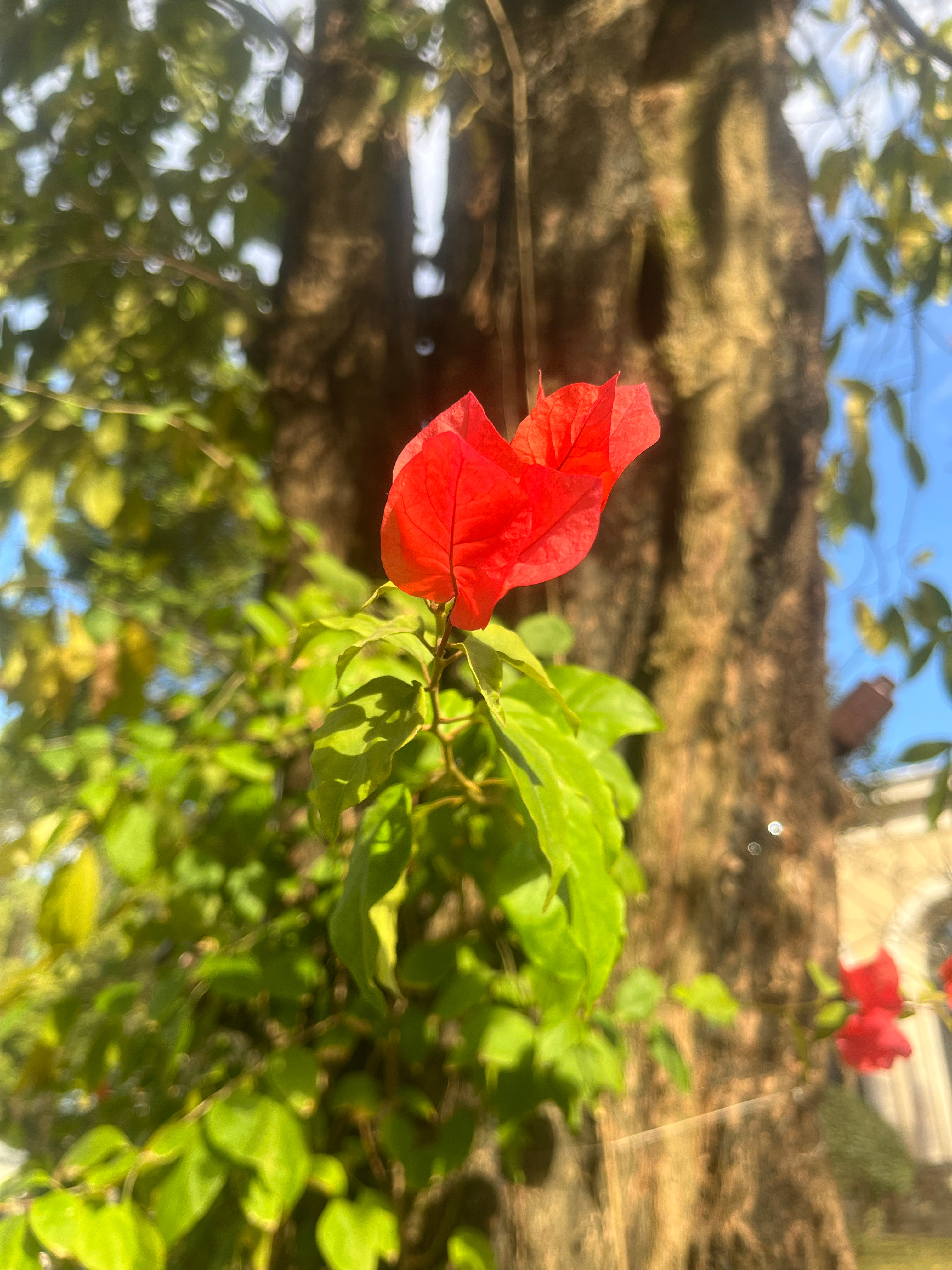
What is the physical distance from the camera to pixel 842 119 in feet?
4.61

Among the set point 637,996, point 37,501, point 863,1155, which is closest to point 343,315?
point 37,501

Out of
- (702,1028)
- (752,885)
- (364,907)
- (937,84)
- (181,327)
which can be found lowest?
(702,1028)

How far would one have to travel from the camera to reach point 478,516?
→ 189 millimetres

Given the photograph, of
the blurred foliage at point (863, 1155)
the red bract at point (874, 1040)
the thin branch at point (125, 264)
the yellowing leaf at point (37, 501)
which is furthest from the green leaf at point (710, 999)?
the blurred foliage at point (863, 1155)

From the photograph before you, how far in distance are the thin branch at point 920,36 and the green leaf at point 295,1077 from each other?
1442mm

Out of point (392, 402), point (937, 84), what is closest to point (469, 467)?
point (392, 402)

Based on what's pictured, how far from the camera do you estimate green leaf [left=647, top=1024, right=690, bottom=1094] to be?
0.59 m

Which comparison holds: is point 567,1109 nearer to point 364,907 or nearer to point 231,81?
point 364,907

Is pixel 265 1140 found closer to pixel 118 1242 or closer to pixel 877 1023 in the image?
pixel 118 1242

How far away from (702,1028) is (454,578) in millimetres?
685

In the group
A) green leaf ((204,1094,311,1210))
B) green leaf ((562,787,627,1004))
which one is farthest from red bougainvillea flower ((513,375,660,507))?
green leaf ((204,1094,311,1210))

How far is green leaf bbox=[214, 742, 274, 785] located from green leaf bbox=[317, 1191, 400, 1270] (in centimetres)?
30

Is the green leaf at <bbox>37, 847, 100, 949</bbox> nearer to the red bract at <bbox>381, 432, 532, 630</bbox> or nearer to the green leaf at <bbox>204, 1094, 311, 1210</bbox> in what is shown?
the green leaf at <bbox>204, 1094, 311, 1210</bbox>

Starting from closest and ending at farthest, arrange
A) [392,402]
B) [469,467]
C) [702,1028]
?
[469,467], [702,1028], [392,402]
